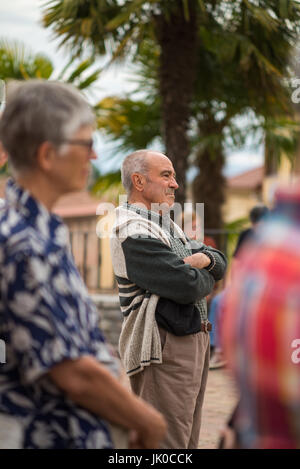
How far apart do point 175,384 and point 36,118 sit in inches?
67.5

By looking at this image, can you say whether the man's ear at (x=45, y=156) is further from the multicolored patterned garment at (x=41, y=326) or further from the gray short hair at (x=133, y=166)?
the gray short hair at (x=133, y=166)

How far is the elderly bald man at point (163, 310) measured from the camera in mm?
3027

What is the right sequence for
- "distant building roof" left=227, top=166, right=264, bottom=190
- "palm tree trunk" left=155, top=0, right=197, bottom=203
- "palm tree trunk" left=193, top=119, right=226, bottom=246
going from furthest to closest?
"distant building roof" left=227, top=166, right=264, bottom=190
"palm tree trunk" left=193, top=119, right=226, bottom=246
"palm tree trunk" left=155, top=0, right=197, bottom=203

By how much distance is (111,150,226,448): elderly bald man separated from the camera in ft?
9.93

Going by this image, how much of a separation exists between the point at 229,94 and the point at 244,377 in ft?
32.1

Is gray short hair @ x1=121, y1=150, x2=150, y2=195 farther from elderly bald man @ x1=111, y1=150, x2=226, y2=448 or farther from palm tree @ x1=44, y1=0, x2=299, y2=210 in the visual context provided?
palm tree @ x1=44, y1=0, x2=299, y2=210

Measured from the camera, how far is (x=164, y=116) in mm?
8938

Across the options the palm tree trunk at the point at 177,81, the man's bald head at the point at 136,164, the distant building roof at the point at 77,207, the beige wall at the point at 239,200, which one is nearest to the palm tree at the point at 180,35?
the palm tree trunk at the point at 177,81

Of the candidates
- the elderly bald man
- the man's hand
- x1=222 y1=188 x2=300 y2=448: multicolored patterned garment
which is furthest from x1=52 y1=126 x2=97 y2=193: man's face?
the man's hand

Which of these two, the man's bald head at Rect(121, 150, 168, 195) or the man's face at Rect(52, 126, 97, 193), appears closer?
the man's face at Rect(52, 126, 97, 193)

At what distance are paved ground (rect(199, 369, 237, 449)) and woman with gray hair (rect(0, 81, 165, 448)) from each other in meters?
2.65

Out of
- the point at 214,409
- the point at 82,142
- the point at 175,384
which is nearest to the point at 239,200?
the point at 214,409

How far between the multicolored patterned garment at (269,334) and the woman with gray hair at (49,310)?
0.35 metres

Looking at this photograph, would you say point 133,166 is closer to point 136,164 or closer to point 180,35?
point 136,164
